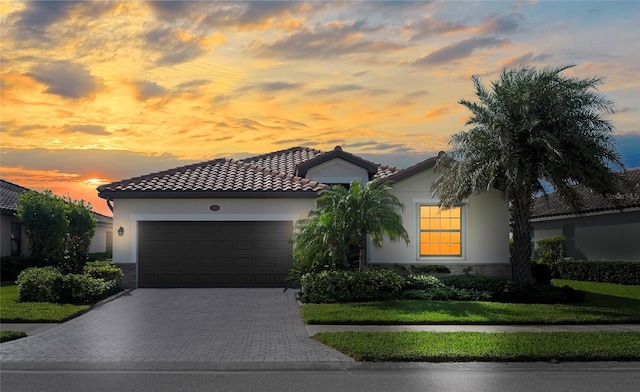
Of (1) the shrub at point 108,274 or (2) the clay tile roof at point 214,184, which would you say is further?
(2) the clay tile roof at point 214,184

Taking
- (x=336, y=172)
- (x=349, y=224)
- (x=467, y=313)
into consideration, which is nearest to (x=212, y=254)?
(x=349, y=224)

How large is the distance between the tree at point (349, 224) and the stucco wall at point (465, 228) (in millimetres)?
2827

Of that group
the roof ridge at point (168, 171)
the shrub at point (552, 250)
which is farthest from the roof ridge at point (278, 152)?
the shrub at point (552, 250)

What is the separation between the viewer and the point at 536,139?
64.3 feet

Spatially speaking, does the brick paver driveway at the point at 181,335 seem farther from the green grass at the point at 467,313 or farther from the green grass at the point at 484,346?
the green grass at the point at 467,313

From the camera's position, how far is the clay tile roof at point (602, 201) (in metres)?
20.6

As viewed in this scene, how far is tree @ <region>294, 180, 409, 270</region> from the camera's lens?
66.4 feet

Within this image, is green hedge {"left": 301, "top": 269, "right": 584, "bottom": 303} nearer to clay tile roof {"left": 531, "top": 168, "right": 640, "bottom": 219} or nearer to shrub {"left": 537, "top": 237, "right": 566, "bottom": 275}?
clay tile roof {"left": 531, "top": 168, "right": 640, "bottom": 219}

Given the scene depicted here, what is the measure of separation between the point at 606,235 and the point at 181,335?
2292 centimetres

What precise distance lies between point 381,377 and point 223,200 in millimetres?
14439

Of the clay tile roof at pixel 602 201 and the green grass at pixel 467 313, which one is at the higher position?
the clay tile roof at pixel 602 201

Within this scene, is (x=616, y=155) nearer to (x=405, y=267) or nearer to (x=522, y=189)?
(x=522, y=189)

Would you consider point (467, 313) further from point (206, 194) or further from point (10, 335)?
point (206, 194)

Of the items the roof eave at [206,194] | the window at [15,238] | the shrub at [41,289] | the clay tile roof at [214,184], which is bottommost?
the shrub at [41,289]
